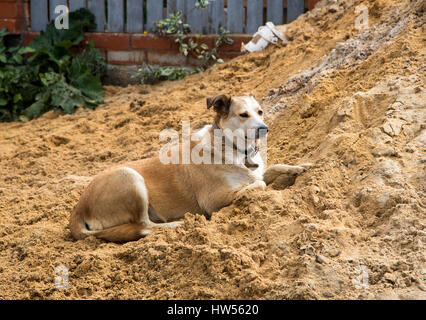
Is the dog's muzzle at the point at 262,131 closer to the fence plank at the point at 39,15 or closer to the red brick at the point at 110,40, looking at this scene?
the red brick at the point at 110,40

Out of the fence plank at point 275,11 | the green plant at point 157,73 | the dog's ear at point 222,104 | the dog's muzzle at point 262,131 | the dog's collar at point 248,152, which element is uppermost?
the fence plank at point 275,11

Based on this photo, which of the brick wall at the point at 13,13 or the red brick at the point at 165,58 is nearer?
the red brick at the point at 165,58

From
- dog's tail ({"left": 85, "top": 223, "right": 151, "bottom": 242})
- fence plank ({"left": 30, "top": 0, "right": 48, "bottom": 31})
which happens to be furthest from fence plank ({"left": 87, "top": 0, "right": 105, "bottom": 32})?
dog's tail ({"left": 85, "top": 223, "right": 151, "bottom": 242})

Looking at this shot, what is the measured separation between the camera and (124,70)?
9.39 metres

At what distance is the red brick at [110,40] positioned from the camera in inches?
363

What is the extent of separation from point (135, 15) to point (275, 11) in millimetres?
2391

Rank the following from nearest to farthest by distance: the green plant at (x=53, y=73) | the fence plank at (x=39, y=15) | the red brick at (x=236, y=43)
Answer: the red brick at (x=236, y=43)
the green plant at (x=53, y=73)
the fence plank at (x=39, y=15)

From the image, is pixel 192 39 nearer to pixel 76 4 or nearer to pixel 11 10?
pixel 76 4

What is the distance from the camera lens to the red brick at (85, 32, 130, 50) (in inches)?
363

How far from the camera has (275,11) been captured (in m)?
8.71

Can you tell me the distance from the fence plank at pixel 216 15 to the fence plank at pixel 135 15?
48.2 inches


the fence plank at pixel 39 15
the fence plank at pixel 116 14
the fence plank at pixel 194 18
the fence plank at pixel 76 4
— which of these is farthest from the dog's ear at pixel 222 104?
the fence plank at pixel 39 15

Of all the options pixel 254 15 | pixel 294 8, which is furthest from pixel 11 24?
pixel 294 8

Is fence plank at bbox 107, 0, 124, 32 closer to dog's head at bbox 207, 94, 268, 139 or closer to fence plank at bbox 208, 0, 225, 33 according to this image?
fence plank at bbox 208, 0, 225, 33
